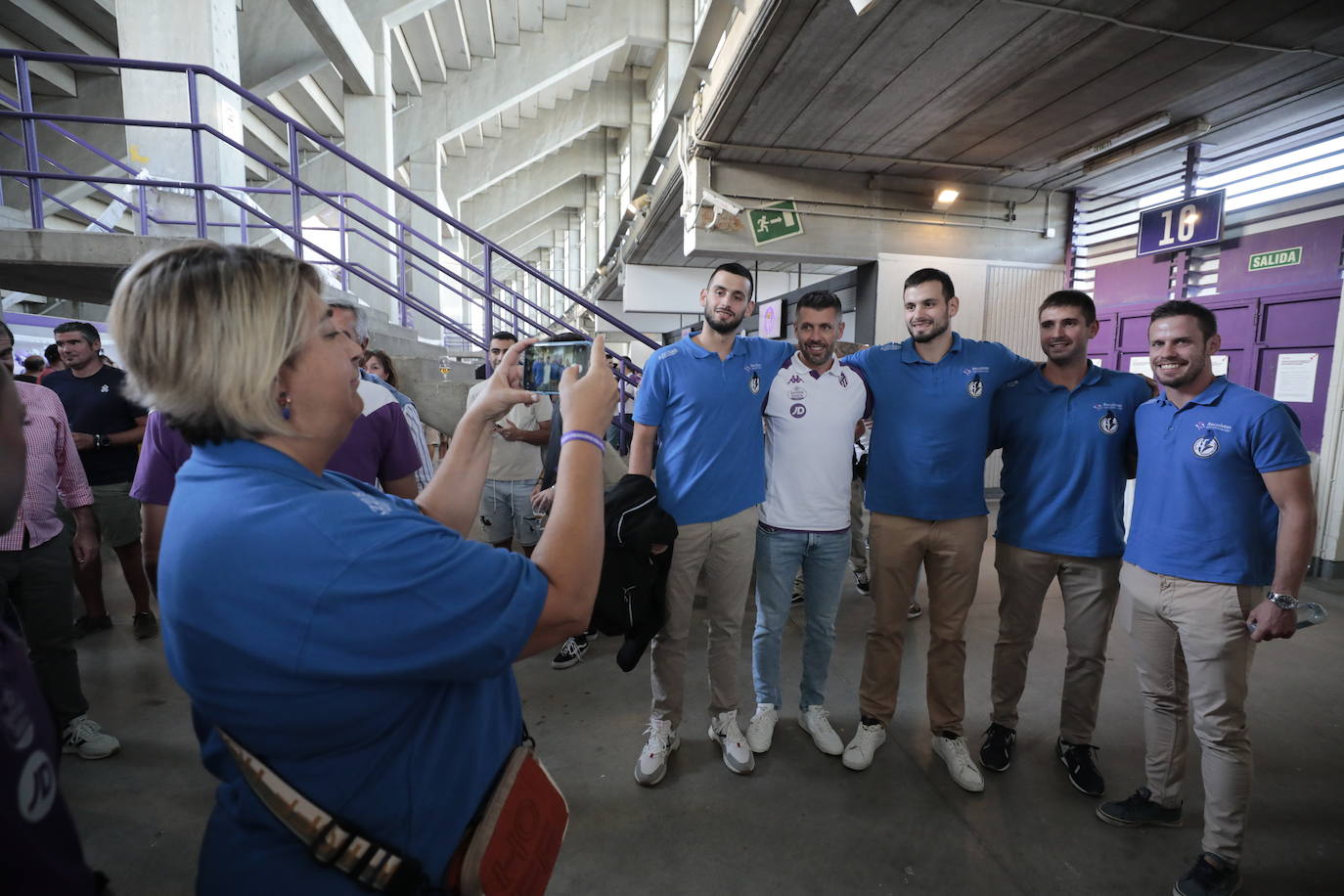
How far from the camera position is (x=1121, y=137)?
5.36m

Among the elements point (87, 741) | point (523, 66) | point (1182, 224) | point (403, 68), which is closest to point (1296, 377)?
point (1182, 224)

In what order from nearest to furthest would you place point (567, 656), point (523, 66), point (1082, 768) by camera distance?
point (1082, 768)
point (567, 656)
point (523, 66)

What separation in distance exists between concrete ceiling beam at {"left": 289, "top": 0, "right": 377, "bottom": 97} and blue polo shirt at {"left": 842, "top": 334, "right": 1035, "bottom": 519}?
358 inches

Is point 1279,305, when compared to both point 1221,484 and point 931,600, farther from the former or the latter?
point 931,600

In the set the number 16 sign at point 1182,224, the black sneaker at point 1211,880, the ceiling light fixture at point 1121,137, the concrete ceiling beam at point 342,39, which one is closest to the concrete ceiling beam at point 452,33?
the concrete ceiling beam at point 342,39

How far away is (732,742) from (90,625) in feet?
14.5

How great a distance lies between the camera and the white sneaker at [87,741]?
111 inches

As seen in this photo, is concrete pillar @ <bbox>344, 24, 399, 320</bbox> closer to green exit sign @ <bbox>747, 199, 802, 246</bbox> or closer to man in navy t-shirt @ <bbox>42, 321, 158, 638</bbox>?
man in navy t-shirt @ <bbox>42, 321, 158, 638</bbox>

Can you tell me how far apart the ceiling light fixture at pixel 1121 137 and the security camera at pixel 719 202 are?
3158 mm

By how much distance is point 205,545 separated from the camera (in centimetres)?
79

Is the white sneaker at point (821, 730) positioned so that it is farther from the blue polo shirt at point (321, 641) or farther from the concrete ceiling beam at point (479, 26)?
the concrete ceiling beam at point (479, 26)

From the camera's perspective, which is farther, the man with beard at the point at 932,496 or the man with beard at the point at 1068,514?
the man with beard at the point at 932,496

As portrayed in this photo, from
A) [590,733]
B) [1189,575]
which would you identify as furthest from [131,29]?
[1189,575]

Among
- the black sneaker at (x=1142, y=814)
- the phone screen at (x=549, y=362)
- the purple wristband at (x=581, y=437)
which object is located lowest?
the black sneaker at (x=1142, y=814)
